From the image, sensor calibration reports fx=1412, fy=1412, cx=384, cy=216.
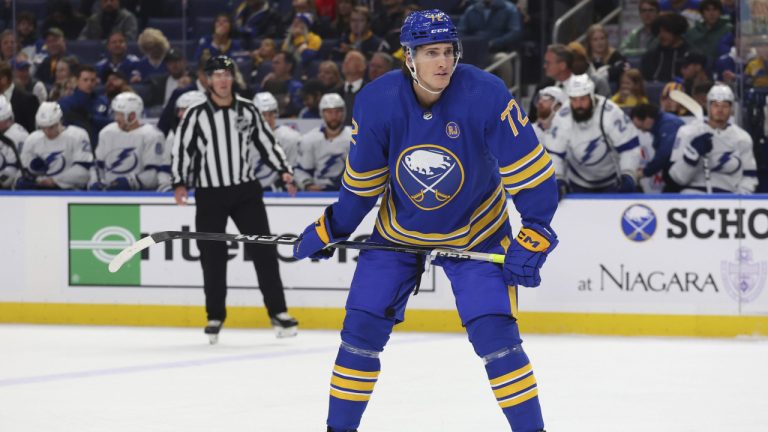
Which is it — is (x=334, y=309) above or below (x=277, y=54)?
below

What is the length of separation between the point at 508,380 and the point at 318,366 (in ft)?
8.73

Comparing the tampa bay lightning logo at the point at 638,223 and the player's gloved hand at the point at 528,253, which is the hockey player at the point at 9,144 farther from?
the player's gloved hand at the point at 528,253

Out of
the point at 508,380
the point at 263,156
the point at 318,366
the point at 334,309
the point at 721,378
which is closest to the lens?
the point at 508,380

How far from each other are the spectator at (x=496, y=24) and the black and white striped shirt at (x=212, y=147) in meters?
3.24

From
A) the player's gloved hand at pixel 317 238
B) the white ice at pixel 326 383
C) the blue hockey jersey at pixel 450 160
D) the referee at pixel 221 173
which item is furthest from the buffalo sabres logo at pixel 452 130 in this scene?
the referee at pixel 221 173

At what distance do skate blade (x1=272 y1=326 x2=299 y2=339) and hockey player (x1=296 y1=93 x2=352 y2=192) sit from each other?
118cm

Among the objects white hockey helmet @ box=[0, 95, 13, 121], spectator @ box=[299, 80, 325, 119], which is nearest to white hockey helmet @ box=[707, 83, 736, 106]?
spectator @ box=[299, 80, 325, 119]

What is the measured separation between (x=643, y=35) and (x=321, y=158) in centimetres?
262

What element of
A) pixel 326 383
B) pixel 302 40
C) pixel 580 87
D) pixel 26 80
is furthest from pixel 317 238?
pixel 302 40

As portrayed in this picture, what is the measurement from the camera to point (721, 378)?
5906mm

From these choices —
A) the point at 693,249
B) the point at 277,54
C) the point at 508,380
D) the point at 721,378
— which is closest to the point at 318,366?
the point at 721,378

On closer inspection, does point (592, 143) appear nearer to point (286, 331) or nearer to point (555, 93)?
point (555, 93)

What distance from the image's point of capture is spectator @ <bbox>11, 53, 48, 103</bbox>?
9711 millimetres

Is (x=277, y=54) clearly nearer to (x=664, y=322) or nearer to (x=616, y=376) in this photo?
(x=664, y=322)
